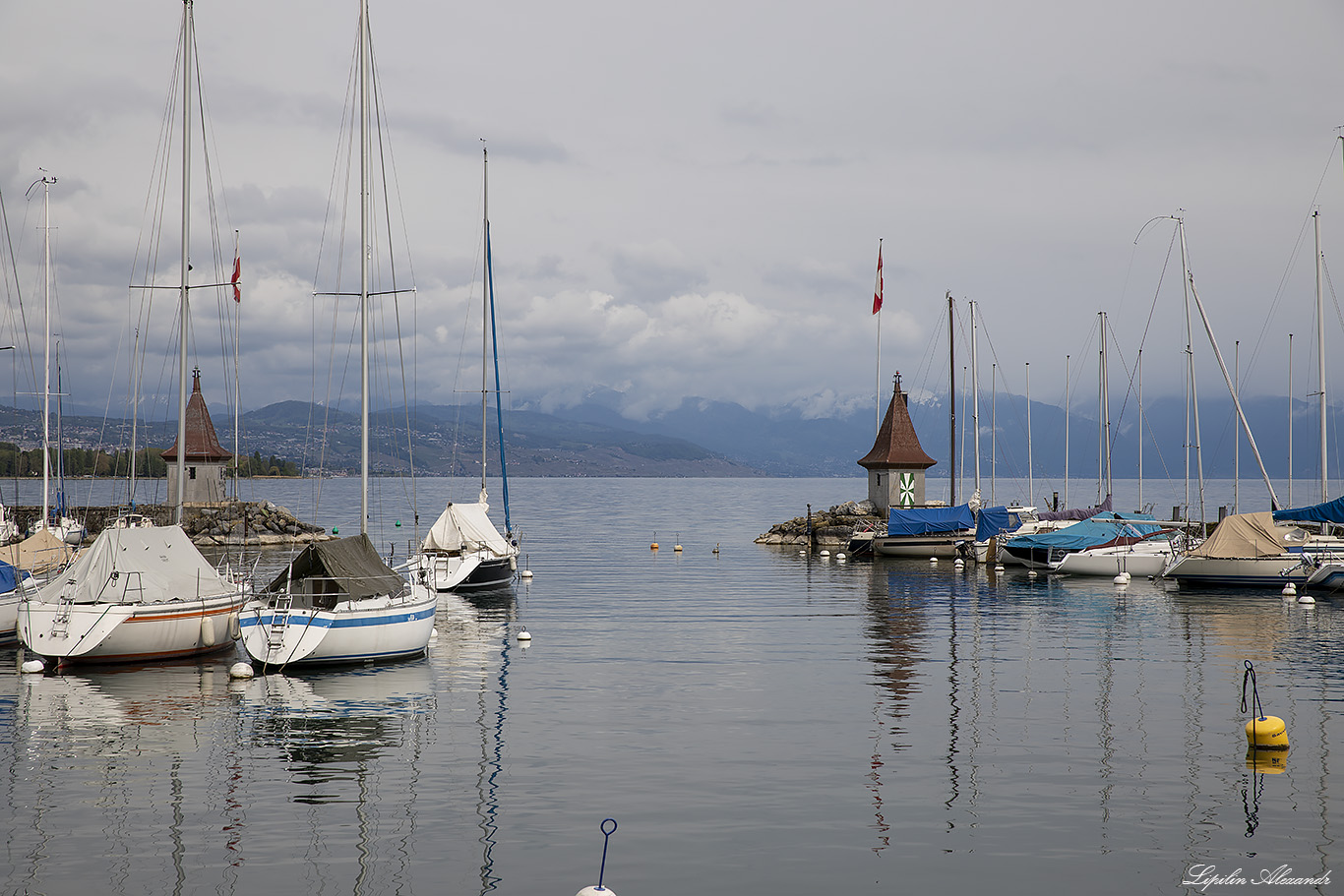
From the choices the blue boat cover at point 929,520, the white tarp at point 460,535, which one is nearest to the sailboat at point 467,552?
the white tarp at point 460,535

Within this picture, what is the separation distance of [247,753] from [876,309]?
2421 inches

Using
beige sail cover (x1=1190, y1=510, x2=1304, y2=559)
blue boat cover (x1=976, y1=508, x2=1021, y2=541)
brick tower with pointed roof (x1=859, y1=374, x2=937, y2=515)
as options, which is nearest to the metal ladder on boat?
beige sail cover (x1=1190, y1=510, x2=1304, y2=559)

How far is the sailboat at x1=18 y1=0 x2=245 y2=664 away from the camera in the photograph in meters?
27.6

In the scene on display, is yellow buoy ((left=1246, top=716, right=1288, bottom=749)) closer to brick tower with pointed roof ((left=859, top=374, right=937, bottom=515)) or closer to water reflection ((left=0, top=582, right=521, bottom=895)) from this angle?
water reflection ((left=0, top=582, right=521, bottom=895))

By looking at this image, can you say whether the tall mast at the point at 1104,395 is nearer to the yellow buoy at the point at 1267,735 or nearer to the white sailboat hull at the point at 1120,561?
the white sailboat hull at the point at 1120,561

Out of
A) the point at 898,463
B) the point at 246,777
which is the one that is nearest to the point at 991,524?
the point at 898,463

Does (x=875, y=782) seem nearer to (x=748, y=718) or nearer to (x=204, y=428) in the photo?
(x=748, y=718)

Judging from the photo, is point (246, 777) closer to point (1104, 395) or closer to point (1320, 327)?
point (1320, 327)

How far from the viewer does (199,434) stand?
86.8 metres

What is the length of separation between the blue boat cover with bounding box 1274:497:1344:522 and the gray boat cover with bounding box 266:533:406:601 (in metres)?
40.1

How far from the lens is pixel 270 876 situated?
13.9 metres

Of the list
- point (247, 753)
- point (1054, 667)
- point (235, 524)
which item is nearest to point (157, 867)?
point (247, 753)

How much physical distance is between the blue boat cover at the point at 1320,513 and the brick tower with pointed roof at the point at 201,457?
74818 mm

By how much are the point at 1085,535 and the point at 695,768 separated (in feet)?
149
